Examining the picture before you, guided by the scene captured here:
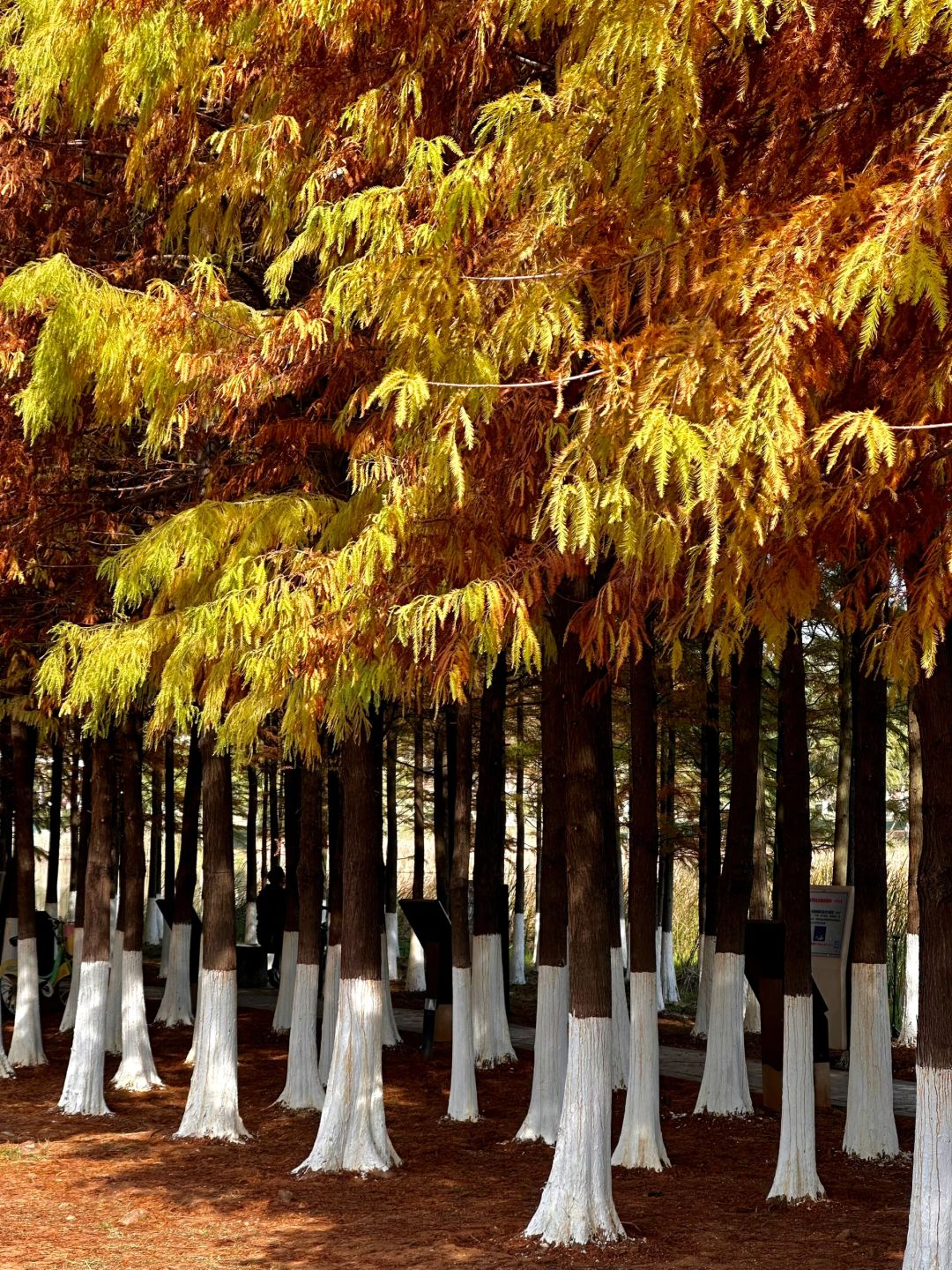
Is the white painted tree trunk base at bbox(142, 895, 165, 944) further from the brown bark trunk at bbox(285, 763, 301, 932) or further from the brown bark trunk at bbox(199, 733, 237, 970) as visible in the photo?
the brown bark trunk at bbox(199, 733, 237, 970)

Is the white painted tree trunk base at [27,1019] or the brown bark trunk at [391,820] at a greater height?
the brown bark trunk at [391,820]

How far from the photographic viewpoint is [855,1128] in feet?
36.7

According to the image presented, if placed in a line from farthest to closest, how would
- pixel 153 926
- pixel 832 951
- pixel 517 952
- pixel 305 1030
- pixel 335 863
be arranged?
pixel 153 926
pixel 517 952
pixel 335 863
pixel 832 951
pixel 305 1030

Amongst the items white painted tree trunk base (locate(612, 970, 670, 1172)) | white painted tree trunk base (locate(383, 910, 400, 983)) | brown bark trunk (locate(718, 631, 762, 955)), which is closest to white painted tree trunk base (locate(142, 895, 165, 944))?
Answer: white painted tree trunk base (locate(383, 910, 400, 983))

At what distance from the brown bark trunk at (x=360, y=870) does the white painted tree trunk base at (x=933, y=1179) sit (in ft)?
16.7

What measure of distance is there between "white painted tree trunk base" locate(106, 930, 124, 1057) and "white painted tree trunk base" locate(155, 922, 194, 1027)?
1906 millimetres

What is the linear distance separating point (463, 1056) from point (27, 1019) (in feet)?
20.6

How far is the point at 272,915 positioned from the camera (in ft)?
88.9

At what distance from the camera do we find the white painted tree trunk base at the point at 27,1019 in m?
16.6

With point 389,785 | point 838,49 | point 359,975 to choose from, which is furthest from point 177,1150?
point 389,785

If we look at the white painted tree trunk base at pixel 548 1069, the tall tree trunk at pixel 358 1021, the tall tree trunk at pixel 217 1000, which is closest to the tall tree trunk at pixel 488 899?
the white painted tree trunk base at pixel 548 1069

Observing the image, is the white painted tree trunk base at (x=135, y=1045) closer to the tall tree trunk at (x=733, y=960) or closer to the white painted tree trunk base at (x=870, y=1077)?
the tall tree trunk at (x=733, y=960)

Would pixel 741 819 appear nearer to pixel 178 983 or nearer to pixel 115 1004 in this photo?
pixel 115 1004

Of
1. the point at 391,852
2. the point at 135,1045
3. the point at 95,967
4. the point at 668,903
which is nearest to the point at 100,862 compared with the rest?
the point at 95,967
